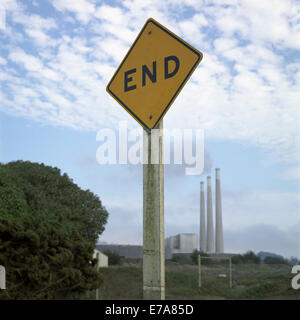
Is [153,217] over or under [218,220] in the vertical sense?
under

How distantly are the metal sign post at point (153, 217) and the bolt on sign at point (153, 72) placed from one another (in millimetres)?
201

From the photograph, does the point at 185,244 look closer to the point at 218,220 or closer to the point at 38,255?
the point at 218,220

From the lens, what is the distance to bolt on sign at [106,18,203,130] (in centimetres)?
330

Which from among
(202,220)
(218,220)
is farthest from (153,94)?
(202,220)

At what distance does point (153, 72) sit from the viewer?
11.1ft

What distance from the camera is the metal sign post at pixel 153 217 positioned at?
9.82 ft

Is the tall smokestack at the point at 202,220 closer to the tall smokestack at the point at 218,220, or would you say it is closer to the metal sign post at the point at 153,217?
the tall smokestack at the point at 218,220

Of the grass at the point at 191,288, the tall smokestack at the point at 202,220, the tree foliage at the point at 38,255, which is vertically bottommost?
the grass at the point at 191,288

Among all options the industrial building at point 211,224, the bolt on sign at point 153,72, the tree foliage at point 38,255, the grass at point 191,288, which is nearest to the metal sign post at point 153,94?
the bolt on sign at point 153,72

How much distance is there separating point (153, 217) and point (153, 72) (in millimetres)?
1292

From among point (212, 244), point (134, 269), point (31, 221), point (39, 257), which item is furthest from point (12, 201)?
point (212, 244)

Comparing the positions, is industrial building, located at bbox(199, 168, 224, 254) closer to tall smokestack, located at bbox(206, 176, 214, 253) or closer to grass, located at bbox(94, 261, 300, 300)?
tall smokestack, located at bbox(206, 176, 214, 253)

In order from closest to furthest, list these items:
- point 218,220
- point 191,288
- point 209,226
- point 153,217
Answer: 1. point 153,217
2. point 191,288
3. point 218,220
4. point 209,226
